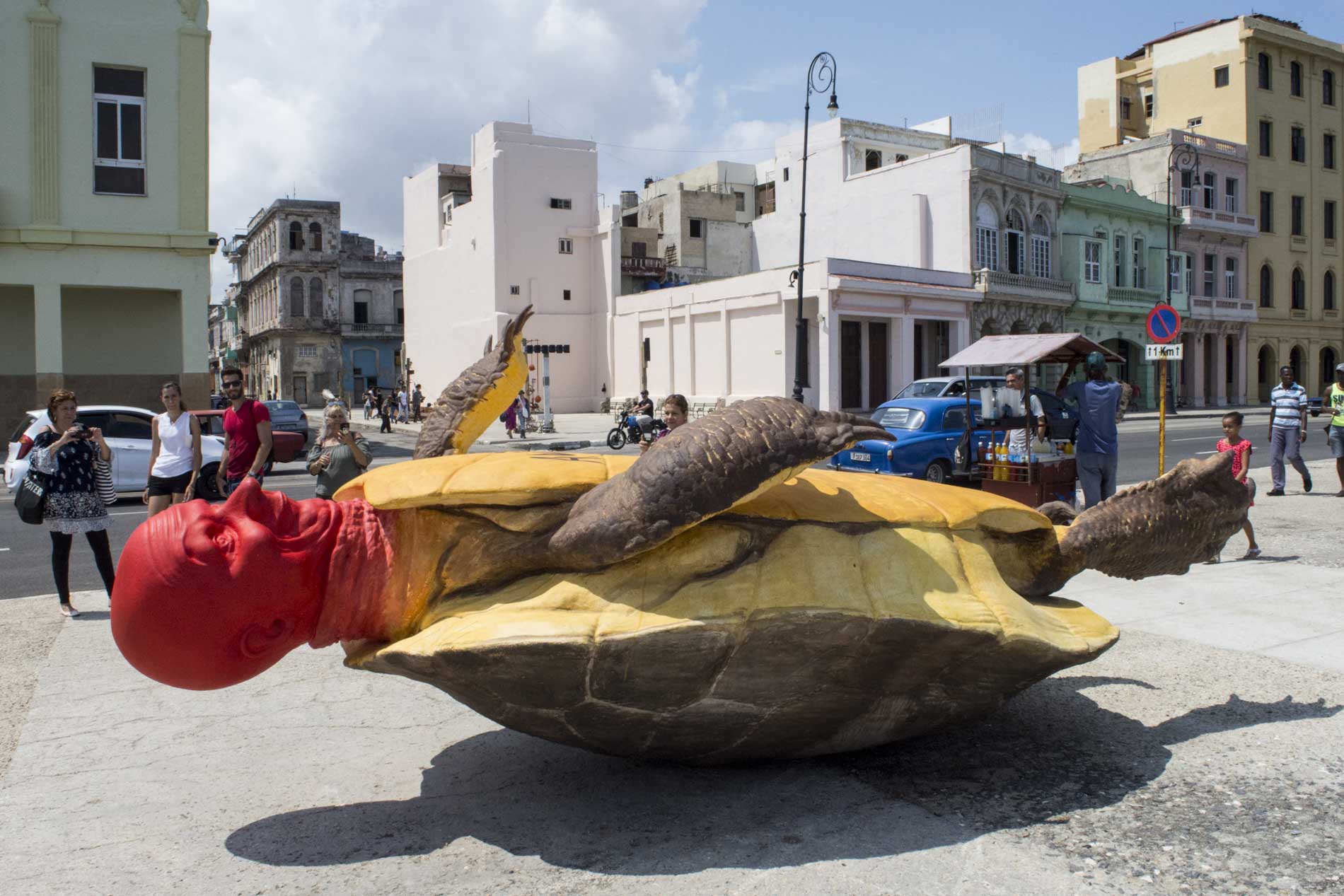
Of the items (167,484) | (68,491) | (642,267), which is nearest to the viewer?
(68,491)

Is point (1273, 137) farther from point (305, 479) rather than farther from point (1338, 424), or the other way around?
point (305, 479)

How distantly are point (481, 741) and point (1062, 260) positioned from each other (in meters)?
36.7

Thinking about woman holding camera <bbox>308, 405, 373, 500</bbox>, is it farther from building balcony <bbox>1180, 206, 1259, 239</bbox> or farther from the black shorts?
building balcony <bbox>1180, 206, 1259, 239</bbox>

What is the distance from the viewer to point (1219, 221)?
40.5 metres

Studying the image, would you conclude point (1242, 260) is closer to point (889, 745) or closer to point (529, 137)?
point (529, 137)

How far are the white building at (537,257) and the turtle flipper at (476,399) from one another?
→ 1234 inches

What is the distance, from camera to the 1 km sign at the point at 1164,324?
10523 mm

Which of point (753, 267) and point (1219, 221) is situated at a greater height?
point (1219, 221)

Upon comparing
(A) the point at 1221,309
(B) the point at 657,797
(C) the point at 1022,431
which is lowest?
(B) the point at 657,797

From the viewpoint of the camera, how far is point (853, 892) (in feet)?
8.62

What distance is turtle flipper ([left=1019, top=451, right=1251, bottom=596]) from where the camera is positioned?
12.8 ft

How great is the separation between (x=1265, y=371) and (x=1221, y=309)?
5.63 meters

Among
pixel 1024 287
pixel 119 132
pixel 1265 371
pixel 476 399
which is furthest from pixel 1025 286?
pixel 476 399

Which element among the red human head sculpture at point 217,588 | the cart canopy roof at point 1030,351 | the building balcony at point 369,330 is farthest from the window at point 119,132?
the building balcony at point 369,330
